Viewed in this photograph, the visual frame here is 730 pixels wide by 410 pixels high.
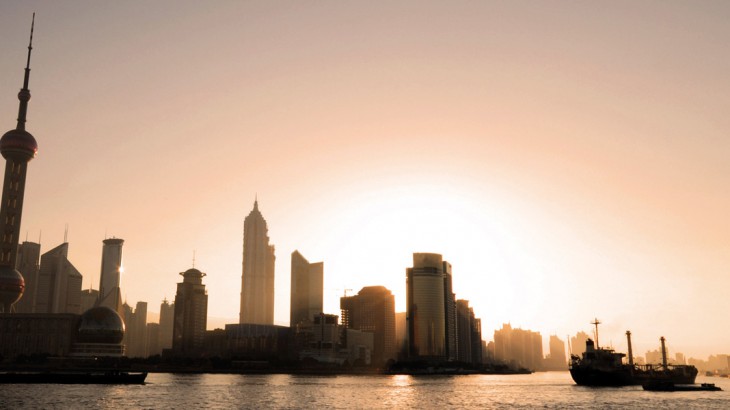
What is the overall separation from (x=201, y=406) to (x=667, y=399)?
385ft

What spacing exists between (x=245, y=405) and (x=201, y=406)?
31.0 ft

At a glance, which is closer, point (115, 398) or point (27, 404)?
point (27, 404)

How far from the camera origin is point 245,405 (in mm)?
141625

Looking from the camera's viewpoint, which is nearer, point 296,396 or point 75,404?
point 75,404

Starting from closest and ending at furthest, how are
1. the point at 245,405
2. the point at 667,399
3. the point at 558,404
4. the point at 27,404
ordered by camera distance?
the point at 27,404 < the point at 245,405 < the point at 558,404 < the point at 667,399

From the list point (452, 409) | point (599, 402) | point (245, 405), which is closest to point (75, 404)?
point (245, 405)

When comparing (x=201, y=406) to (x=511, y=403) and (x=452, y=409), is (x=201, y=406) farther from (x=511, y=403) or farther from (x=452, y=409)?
(x=511, y=403)

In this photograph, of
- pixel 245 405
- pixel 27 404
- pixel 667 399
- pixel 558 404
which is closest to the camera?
pixel 27 404

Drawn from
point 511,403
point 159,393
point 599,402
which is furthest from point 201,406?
point 599,402

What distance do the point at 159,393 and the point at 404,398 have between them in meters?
66.4

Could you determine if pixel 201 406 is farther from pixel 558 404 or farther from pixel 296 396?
pixel 558 404

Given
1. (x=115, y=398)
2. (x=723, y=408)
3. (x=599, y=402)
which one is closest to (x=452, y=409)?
(x=599, y=402)

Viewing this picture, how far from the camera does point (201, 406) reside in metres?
138

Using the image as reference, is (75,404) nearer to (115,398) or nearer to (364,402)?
(115,398)
